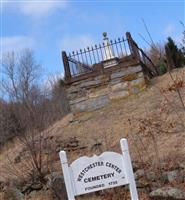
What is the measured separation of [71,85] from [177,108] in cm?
428

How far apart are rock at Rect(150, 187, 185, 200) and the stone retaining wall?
21.8 ft

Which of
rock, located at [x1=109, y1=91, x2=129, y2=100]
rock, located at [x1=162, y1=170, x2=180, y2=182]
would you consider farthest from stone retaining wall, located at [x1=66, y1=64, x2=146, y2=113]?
rock, located at [x1=162, y1=170, x2=180, y2=182]

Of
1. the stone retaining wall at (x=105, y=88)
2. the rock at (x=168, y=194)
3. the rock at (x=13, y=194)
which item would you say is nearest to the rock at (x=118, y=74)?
the stone retaining wall at (x=105, y=88)

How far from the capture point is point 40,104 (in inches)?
504

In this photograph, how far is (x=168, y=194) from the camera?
845cm

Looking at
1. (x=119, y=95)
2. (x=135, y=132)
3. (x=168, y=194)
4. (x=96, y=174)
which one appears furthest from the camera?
(x=119, y=95)

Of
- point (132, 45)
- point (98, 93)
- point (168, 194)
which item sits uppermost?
point (132, 45)

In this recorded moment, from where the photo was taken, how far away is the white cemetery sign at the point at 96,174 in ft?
21.9

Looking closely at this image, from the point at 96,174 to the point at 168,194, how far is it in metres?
2.23

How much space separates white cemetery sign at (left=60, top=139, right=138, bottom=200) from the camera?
21.9 ft

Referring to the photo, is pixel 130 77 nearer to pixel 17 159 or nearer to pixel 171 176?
pixel 17 159

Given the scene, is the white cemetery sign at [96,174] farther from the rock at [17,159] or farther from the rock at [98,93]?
the rock at [98,93]

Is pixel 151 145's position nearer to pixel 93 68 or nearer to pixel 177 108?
pixel 177 108

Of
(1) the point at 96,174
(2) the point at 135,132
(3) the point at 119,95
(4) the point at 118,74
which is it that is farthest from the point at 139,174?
(4) the point at 118,74
